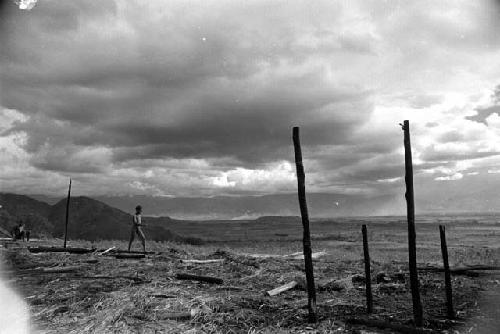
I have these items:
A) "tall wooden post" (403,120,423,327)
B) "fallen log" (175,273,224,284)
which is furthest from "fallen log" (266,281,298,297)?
"tall wooden post" (403,120,423,327)

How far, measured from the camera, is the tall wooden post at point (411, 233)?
27.3ft

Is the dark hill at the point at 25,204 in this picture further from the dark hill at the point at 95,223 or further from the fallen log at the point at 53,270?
the fallen log at the point at 53,270

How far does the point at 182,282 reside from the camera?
513 inches

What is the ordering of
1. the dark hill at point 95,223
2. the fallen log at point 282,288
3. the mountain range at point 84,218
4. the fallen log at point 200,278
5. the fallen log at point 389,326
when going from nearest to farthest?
1. the fallen log at point 389,326
2. the fallen log at point 282,288
3. the fallen log at point 200,278
4. the mountain range at point 84,218
5. the dark hill at point 95,223

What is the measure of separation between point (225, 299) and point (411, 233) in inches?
207

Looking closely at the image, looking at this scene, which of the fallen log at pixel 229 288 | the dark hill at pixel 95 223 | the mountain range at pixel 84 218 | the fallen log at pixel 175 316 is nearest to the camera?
the fallen log at pixel 175 316

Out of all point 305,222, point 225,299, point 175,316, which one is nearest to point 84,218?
point 225,299

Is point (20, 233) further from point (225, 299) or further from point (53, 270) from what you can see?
point (225, 299)

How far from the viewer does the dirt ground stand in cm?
842

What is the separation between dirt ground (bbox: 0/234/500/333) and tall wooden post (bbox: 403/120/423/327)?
0.48 metres

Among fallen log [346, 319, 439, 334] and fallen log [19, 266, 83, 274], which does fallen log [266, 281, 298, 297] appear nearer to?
fallen log [346, 319, 439, 334]

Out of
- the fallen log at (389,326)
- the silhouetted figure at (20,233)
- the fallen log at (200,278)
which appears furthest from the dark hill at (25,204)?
the fallen log at (389,326)

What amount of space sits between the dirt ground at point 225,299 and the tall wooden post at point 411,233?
19.0 inches

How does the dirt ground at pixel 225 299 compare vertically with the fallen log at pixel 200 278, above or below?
below
